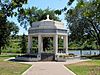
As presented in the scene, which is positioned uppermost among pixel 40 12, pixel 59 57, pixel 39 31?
pixel 40 12

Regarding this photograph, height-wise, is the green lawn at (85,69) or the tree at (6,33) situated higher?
the tree at (6,33)

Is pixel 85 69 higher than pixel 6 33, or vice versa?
pixel 6 33

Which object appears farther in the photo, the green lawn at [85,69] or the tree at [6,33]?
the tree at [6,33]

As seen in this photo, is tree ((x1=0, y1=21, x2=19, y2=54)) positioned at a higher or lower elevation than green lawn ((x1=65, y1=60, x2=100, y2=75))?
higher

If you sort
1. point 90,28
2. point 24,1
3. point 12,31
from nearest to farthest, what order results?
1. point 24,1
2. point 90,28
3. point 12,31

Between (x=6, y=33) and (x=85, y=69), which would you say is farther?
(x=6, y=33)

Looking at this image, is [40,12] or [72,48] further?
[72,48]

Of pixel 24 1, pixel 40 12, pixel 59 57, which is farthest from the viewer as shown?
pixel 40 12

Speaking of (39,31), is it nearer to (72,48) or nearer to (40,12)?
(40,12)

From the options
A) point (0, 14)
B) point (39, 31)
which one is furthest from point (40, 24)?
point (0, 14)

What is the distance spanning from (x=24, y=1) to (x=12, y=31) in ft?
235

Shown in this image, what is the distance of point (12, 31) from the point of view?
76.8m

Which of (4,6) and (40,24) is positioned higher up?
(40,24)

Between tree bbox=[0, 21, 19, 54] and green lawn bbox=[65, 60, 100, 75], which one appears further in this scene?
tree bbox=[0, 21, 19, 54]
